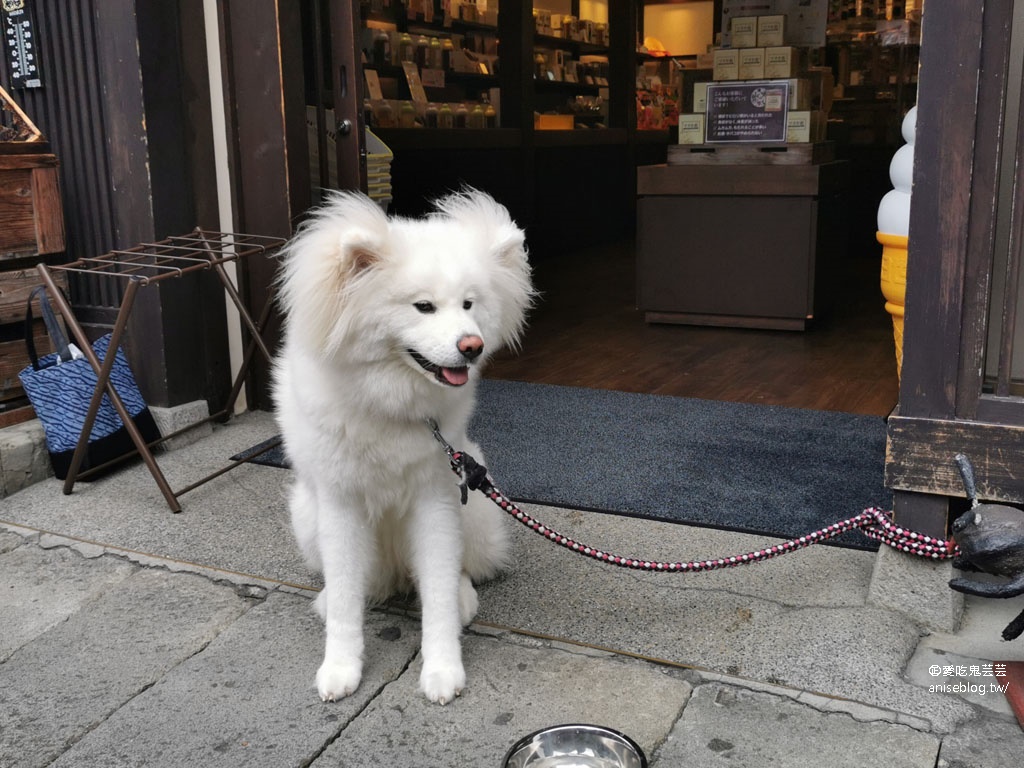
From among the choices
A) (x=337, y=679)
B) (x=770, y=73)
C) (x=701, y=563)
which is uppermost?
(x=770, y=73)

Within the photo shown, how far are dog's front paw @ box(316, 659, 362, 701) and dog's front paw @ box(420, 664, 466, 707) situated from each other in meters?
0.16

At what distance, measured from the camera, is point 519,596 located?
2682 millimetres

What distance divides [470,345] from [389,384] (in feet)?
0.82

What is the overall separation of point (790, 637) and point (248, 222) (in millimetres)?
2869

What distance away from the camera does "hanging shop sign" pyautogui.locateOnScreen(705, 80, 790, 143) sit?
6035 mm

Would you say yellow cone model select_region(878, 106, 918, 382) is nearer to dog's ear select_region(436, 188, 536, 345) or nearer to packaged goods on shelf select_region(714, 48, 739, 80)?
dog's ear select_region(436, 188, 536, 345)

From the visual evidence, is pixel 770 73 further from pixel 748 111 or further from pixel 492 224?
pixel 492 224

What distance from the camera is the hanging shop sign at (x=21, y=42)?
3973 millimetres

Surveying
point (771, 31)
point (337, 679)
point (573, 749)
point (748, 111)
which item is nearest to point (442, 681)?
point (337, 679)

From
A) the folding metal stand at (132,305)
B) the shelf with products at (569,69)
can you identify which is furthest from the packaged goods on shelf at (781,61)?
the folding metal stand at (132,305)

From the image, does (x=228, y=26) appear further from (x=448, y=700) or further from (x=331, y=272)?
(x=448, y=700)

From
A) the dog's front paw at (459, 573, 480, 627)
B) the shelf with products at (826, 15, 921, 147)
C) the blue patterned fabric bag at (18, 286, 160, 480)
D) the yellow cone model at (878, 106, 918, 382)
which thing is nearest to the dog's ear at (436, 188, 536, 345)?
the dog's front paw at (459, 573, 480, 627)

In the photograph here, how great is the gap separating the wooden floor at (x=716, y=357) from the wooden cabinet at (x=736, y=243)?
0.47 feet

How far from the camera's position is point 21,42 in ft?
13.2
